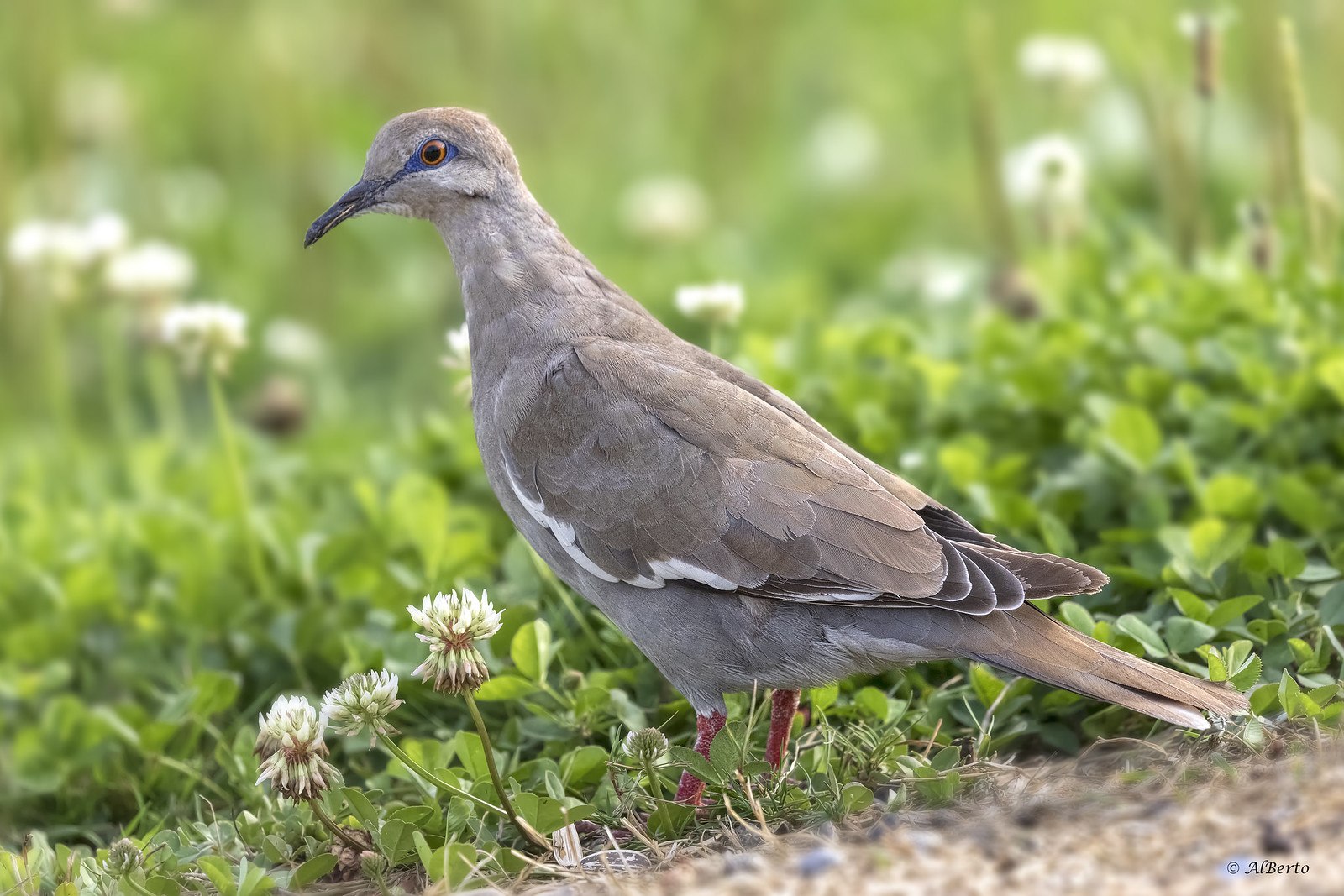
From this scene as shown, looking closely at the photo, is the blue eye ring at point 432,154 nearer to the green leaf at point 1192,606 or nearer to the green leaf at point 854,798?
the green leaf at point 854,798

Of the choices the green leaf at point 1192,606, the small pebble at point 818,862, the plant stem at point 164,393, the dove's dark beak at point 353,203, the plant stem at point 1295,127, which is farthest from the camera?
the plant stem at point 164,393

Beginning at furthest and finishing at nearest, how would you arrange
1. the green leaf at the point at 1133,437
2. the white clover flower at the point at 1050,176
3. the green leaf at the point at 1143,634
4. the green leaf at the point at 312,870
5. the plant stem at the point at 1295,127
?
1. the white clover flower at the point at 1050,176
2. the plant stem at the point at 1295,127
3. the green leaf at the point at 1133,437
4. the green leaf at the point at 1143,634
5. the green leaf at the point at 312,870

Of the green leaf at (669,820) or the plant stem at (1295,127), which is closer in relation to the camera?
the green leaf at (669,820)

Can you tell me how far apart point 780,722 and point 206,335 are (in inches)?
87.9

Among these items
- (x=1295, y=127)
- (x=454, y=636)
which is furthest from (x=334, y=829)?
(x=1295, y=127)

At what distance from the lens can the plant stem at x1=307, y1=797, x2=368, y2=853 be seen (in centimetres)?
317

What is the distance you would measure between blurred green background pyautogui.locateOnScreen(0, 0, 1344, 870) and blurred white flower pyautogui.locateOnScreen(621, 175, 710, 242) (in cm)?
3

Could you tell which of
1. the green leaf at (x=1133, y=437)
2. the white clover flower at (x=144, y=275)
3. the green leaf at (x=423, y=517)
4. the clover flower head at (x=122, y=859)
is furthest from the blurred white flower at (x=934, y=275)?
the clover flower head at (x=122, y=859)

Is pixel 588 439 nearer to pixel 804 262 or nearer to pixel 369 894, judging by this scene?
pixel 369 894

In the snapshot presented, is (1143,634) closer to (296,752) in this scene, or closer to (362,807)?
(362,807)

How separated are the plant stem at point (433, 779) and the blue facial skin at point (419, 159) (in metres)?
1.57

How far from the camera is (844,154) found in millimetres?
8469

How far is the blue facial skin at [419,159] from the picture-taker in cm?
405

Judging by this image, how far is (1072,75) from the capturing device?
243 inches
